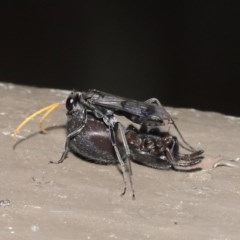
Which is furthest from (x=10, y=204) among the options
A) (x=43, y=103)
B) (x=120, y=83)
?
(x=120, y=83)

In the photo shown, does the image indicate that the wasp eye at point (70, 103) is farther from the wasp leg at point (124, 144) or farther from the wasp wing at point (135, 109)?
the wasp leg at point (124, 144)

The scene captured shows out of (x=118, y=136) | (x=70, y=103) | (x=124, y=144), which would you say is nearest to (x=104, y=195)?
(x=124, y=144)

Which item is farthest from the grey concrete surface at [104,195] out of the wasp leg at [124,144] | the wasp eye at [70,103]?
the wasp eye at [70,103]

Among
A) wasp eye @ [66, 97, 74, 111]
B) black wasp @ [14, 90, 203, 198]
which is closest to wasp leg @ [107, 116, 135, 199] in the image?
black wasp @ [14, 90, 203, 198]

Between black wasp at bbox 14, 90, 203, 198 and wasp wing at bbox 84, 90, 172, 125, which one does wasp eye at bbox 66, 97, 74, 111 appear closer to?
black wasp at bbox 14, 90, 203, 198

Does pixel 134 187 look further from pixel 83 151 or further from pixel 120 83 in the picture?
pixel 120 83

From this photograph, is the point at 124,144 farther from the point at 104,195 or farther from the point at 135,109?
the point at 104,195

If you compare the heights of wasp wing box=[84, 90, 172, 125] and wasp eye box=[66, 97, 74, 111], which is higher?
wasp wing box=[84, 90, 172, 125]

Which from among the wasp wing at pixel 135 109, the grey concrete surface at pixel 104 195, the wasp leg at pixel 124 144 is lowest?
the grey concrete surface at pixel 104 195
